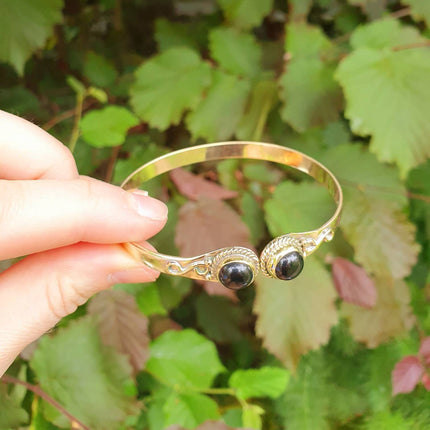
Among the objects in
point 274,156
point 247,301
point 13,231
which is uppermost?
point 13,231

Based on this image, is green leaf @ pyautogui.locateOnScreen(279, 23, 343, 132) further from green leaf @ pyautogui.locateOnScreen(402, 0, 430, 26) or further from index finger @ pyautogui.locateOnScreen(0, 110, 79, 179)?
index finger @ pyautogui.locateOnScreen(0, 110, 79, 179)

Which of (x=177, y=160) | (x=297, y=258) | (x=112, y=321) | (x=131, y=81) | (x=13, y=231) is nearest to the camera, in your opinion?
(x=13, y=231)

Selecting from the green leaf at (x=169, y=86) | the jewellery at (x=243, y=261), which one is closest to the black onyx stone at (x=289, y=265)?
the jewellery at (x=243, y=261)

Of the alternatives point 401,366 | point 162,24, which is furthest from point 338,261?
point 162,24

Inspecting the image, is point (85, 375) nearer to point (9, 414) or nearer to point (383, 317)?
point (9, 414)

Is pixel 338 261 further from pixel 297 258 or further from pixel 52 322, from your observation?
pixel 52 322

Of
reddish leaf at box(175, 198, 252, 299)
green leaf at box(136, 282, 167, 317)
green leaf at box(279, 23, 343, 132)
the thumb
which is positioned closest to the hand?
the thumb
